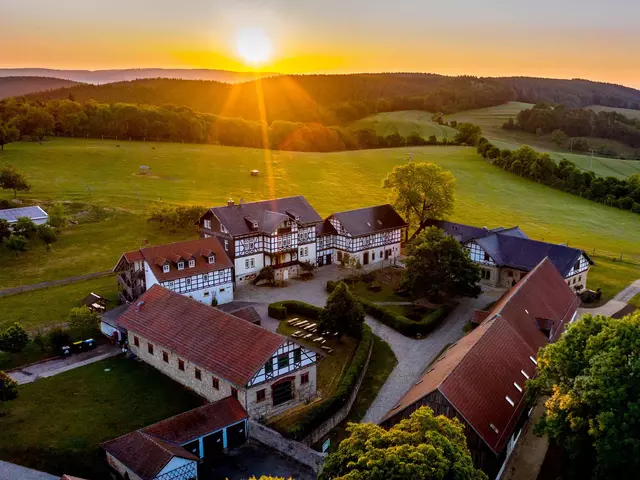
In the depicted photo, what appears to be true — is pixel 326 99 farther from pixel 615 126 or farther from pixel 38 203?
pixel 38 203

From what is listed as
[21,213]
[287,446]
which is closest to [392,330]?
[287,446]

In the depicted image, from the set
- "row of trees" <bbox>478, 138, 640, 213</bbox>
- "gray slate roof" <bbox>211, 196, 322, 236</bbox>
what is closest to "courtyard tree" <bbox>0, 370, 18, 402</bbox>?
"gray slate roof" <bbox>211, 196, 322, 236</bbox>

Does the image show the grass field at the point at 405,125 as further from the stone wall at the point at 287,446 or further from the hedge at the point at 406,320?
the stone wall at the point at 287,446

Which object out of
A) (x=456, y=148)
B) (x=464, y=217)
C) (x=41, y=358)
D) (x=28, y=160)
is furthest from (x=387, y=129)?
(x=41, y=358)

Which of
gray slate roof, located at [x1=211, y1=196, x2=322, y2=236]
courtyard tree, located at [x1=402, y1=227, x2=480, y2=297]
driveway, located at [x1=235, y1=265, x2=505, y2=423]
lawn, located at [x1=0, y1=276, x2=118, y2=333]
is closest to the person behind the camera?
driveway, located at [x1=235, y1=265, x2=505, y2=423]

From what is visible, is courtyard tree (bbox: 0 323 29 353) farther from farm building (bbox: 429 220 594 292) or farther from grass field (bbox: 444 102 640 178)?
grass field (bbox: 444 102 640 178)

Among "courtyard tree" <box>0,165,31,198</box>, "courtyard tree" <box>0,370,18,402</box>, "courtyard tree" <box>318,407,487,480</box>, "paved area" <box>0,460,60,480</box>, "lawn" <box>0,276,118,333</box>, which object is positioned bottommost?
"paved area" <box>0,460,60,480</box>
